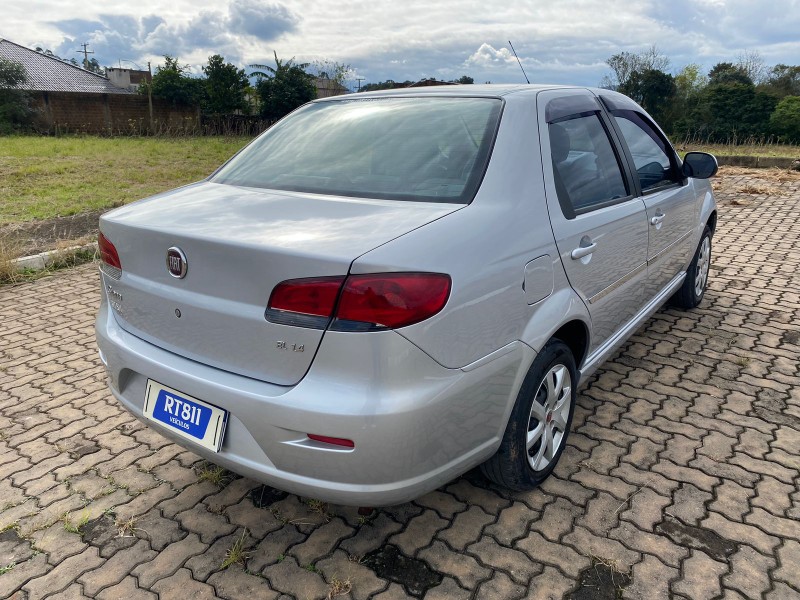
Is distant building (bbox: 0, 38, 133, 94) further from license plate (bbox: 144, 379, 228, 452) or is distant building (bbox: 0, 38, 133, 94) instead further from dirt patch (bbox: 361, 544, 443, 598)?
dirt patch (bbox: 361, 544, 443, 598)

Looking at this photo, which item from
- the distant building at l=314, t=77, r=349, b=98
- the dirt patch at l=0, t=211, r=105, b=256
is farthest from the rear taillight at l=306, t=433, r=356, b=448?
the distant building at l=314, t=77, r=349, b=98

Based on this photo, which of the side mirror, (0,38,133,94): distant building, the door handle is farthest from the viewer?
(0,38,133,94): distant building

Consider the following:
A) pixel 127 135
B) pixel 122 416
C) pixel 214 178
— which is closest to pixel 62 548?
pixel 122 416

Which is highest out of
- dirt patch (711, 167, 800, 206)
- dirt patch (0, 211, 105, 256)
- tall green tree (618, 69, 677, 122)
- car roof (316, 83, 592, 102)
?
tall green tree (618, 69, 677, 122)

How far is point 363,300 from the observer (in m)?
1.72

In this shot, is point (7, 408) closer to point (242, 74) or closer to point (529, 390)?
point (529, 390)

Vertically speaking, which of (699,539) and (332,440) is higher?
(332,440)

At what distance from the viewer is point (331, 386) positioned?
176 centimetres

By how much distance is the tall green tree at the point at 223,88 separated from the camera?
25141 millimetres

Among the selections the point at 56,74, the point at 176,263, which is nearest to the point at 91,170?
the point at 176,263

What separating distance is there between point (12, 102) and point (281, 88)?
10187 mm

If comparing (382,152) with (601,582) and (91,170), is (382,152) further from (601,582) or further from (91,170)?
(91,170)

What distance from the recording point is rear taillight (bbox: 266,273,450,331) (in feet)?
5.63

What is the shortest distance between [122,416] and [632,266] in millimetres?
2843
